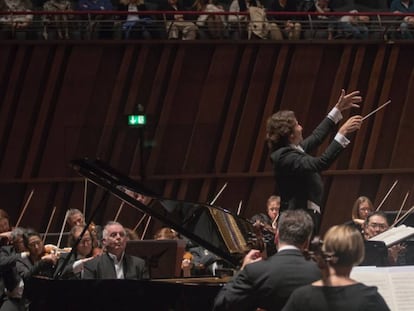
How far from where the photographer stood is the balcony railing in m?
11.5

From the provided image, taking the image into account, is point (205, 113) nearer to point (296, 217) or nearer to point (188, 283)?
point (188, 283)

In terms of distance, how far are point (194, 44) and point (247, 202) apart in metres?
1.82

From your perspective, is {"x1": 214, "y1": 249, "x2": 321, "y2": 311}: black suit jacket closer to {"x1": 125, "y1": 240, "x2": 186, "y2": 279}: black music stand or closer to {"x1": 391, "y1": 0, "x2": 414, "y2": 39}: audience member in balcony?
{"x1": 125, "y1": 240, "x2": 186, "y2": 279}: black music stand

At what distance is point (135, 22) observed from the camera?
1162 centimetres

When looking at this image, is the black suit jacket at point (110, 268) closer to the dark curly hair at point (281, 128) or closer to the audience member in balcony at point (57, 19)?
the dark curly hair at point (281, 128)

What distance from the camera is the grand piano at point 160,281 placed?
5.99 metres

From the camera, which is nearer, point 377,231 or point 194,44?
point 377,231

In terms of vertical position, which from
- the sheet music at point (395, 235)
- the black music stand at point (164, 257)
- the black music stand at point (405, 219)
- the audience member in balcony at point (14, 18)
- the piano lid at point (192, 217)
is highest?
the audience member in balcony at point (14, 18)

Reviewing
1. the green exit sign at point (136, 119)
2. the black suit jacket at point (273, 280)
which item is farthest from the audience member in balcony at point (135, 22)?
the black suit jacket at point (273, 280)

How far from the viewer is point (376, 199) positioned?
12.4 metres

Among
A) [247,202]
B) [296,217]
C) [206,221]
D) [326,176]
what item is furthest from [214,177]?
[296,217]

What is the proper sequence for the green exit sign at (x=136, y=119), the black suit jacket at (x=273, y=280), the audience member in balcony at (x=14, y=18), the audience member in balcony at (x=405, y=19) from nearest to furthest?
the black suit jacket at (x=273, y=280), the audience member in balcony at (x=14, y=18), the green exit sign at (x=136, y=119), the audience member in balcony at (x=405, y=19)

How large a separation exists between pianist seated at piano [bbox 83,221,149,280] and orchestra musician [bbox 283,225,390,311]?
101 inches

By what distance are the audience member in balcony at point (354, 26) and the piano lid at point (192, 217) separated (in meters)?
6.00
